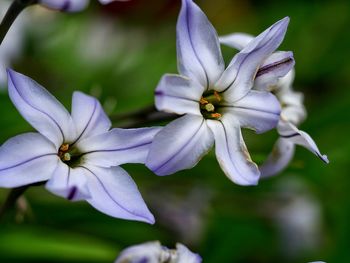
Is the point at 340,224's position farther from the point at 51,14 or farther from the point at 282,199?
the point at 51,14

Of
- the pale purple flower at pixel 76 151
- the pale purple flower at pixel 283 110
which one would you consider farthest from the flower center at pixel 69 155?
the pale purple flower at pixel 283 110

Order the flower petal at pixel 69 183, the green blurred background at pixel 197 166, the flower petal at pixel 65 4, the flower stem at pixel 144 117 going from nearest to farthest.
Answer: the flower petal at pixel 69 183 < the flower petal at pixel 65 4 < the flower stem at pixel 144 117 < the green blurred background at pixel 197 166

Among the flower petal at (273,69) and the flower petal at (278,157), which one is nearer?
the flower petal at (273,69)

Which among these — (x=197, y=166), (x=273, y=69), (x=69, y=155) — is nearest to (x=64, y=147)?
(x=69, y=155)

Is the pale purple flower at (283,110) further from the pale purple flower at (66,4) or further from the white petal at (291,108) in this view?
the pale purple flower at (66,4)

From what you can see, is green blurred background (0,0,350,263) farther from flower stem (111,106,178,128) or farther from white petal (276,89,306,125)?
flower stem (111,106,178,128)

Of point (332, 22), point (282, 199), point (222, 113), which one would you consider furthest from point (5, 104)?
point (332, 22)
